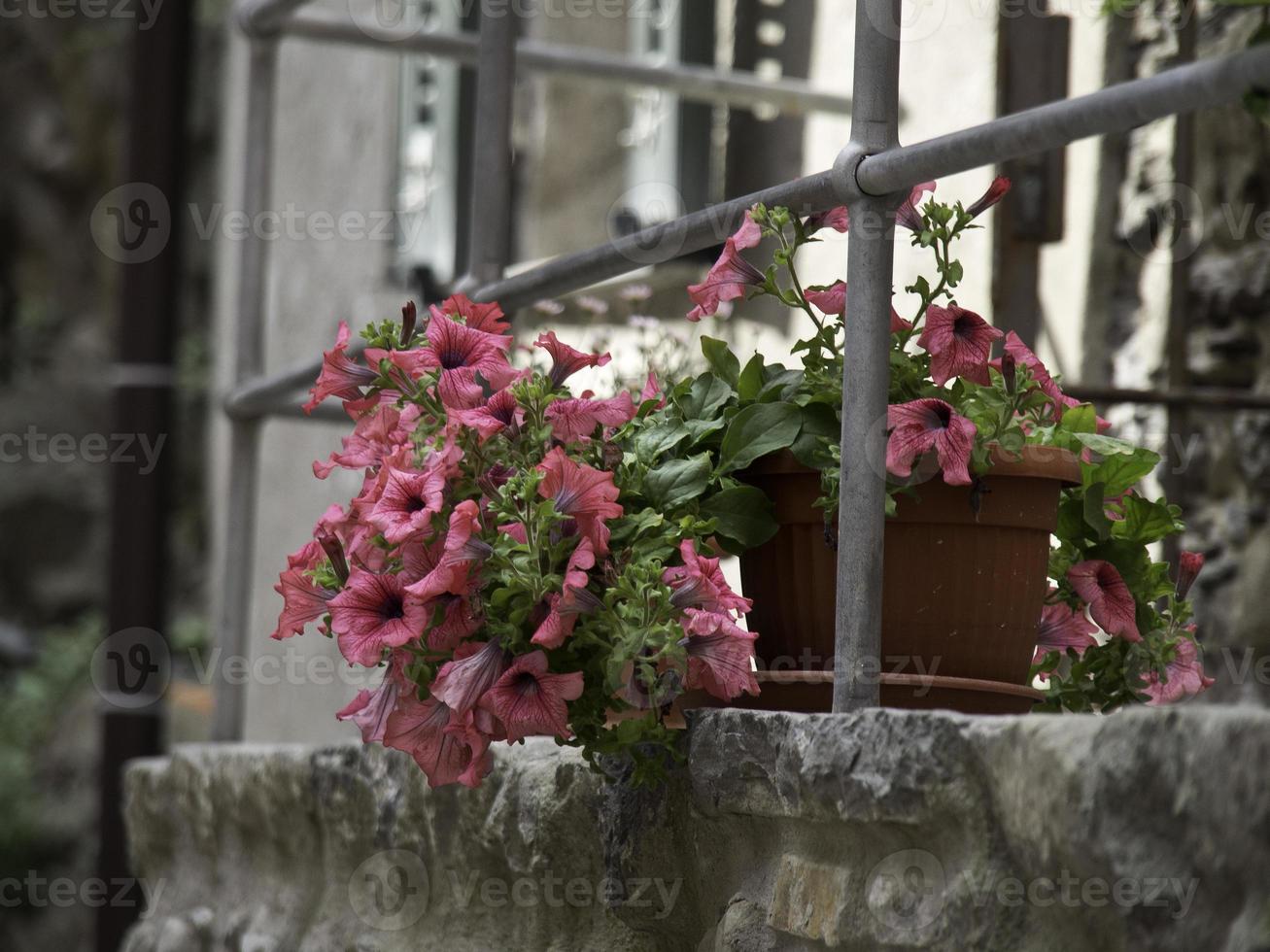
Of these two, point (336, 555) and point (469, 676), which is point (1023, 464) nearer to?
point (469, 676)

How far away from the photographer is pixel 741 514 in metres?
1.49

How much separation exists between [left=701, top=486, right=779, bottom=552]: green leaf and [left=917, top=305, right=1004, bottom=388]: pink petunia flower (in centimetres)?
19

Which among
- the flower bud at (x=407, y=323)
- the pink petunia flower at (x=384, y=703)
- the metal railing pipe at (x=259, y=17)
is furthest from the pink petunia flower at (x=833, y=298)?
the metal railing pipe at (x=259, y=17)

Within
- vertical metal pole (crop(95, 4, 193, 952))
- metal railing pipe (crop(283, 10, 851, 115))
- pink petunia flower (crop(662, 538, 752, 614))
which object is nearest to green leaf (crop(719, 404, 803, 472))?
pink petunia flower (crop(662, 538, 752, 614))

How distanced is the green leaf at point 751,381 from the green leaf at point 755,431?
0.14ft

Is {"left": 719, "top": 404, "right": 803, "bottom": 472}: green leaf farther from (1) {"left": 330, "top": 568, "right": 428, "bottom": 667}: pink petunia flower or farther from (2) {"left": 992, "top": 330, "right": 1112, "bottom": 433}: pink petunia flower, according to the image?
(1) {"left": 330, "top": 568, "right": 428, "bottom": 667}: pink petunia flower

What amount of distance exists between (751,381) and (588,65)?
2.06 m

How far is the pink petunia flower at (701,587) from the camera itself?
54.4 inches

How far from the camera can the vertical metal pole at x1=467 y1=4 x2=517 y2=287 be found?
1.94 metres

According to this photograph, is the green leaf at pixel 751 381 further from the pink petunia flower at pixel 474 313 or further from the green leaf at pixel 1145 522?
the green leaf at pixel 1145 522

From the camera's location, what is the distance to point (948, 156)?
124 cm

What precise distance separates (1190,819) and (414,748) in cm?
73

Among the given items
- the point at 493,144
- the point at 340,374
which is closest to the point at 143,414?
the point at 493,144

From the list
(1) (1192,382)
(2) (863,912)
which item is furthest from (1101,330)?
(2) (863,912)
